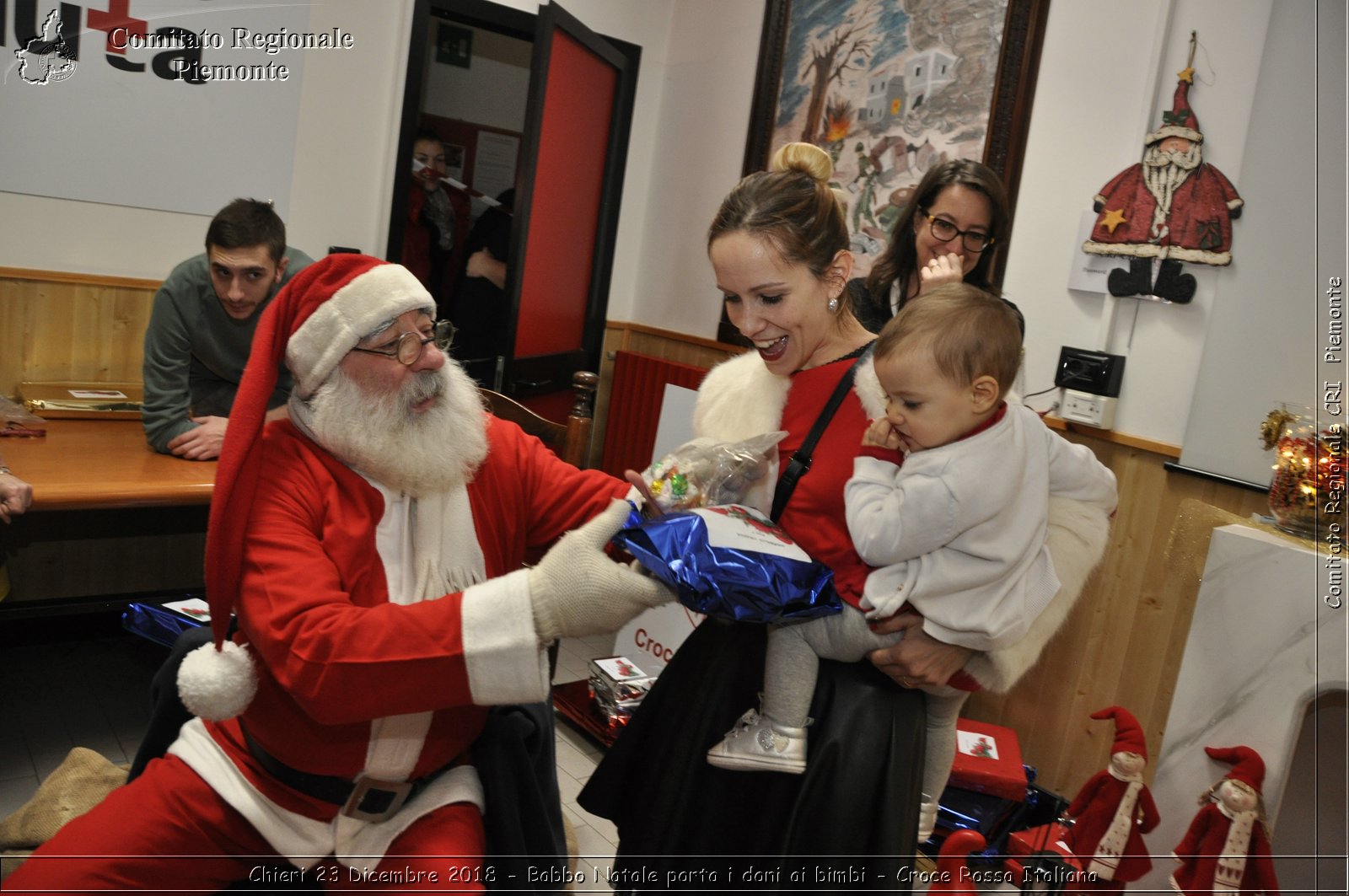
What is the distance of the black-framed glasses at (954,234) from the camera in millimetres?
2162

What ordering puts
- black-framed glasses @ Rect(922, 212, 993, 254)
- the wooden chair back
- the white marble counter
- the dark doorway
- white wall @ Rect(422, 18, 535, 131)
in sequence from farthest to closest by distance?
white wall @ Rect(422, 18, 535, 131), the dark doorway, the wooden chair back, black-framed glasses @ Rect(922, 212, 993, 254), the white marble counter

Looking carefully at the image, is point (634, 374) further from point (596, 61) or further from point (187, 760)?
point (187, 760)

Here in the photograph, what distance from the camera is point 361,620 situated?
4.61ft

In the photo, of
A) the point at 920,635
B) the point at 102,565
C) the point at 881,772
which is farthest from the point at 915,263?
the point at 102,565

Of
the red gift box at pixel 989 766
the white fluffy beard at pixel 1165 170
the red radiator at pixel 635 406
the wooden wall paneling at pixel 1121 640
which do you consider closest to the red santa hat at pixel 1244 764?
the wooden wall paneling at pixel 1121 640

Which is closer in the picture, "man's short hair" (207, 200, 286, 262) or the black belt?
the black belt

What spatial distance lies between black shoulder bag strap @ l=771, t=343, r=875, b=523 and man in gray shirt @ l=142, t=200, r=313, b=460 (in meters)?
1.89

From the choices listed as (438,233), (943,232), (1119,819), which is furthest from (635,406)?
(1119,819)

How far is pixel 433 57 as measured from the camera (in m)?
5.62

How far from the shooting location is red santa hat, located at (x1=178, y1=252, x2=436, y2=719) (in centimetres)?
147

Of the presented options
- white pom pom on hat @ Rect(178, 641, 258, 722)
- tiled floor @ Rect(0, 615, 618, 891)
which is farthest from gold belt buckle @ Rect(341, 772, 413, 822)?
tiled floor @ Rect(0, 615, 618, 891)

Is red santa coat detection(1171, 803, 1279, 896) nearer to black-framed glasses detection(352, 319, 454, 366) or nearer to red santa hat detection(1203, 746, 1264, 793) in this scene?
red santa hat detection(1203, 746, 1264, 793)

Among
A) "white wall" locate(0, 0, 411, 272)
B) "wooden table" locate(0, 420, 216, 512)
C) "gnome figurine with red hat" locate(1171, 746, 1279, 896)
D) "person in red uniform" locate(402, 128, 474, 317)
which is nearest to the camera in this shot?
"gnome figurine with red hat" locate(1171, 746, 1279, 896)

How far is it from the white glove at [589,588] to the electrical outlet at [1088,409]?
222cm
